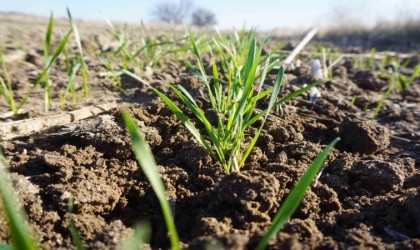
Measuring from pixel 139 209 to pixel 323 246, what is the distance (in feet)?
1.82

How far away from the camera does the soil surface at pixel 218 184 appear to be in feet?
3.10

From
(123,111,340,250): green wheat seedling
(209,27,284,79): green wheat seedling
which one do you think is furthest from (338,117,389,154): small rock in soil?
(123,111,340,250): green wheat seedling

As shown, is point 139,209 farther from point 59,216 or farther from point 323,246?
point 323,246

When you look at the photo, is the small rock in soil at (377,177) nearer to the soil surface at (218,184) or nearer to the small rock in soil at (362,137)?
the soil surface at (218,184)

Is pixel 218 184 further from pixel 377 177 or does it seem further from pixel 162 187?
pixel 377 177

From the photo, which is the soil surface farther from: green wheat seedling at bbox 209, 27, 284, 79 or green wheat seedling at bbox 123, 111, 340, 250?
green wheat seedling at bbox 209, 27, 284, 79

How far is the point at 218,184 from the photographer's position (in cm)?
107

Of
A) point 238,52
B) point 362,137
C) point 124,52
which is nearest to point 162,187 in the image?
point 362,137

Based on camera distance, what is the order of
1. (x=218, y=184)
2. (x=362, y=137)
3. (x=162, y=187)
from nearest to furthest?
(x=162, y=187) < (x=218, y=184) < (x=362, y=137)

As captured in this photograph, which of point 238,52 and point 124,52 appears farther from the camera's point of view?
A: point 124,52

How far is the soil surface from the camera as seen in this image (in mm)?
946

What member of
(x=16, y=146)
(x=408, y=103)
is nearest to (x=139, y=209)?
(x=16, y=146)

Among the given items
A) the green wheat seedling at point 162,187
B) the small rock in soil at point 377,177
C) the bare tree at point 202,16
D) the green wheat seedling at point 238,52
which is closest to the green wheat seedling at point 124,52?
the green wheat seedling at point 238,52

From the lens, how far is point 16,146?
1.39 metres
